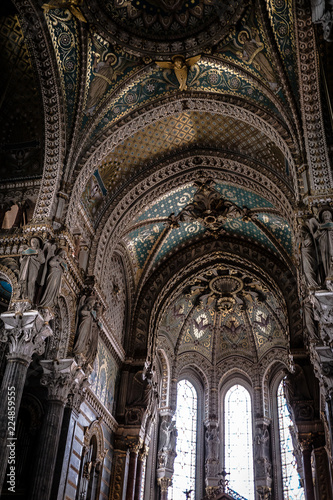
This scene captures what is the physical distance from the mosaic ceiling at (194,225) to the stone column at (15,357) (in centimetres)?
728

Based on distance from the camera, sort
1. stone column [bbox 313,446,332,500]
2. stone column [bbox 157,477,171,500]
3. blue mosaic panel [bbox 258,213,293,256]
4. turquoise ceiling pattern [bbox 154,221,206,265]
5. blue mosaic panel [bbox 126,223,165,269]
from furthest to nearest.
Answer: stone column [bbox 157,477,171,500]
turquoise ceiling pattern [bbox 154,221,206,265]
blue mosaic panel [bbox 126,223,165,269]
blue mosaic panel [bbox 258,213,293,256]
stone column [bbox 313,446,332,500]

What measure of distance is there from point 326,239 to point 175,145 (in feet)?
21.7

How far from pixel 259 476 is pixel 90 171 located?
1353cm

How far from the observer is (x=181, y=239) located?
20.0 metres

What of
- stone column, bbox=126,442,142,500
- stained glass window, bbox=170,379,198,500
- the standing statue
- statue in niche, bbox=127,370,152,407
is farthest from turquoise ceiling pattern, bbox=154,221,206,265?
the standing statue

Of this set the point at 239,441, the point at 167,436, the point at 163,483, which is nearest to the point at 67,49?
the point at 167,436

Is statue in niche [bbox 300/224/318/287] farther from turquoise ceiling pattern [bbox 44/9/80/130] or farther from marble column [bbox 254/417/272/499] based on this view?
marble column [bbox 254/417/272/499]

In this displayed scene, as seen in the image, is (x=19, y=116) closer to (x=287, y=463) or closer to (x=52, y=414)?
(x=52, y=414)

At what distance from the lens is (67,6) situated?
1302cm

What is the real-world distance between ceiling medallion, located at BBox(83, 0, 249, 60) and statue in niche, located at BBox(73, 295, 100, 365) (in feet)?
20.9

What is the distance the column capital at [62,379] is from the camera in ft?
41.1

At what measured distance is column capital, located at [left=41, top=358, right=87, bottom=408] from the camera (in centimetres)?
1253

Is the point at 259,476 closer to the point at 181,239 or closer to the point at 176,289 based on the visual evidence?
the point at 176,289

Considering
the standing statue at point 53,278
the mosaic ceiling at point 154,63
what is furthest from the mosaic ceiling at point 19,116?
the standing statue at point 53,278
